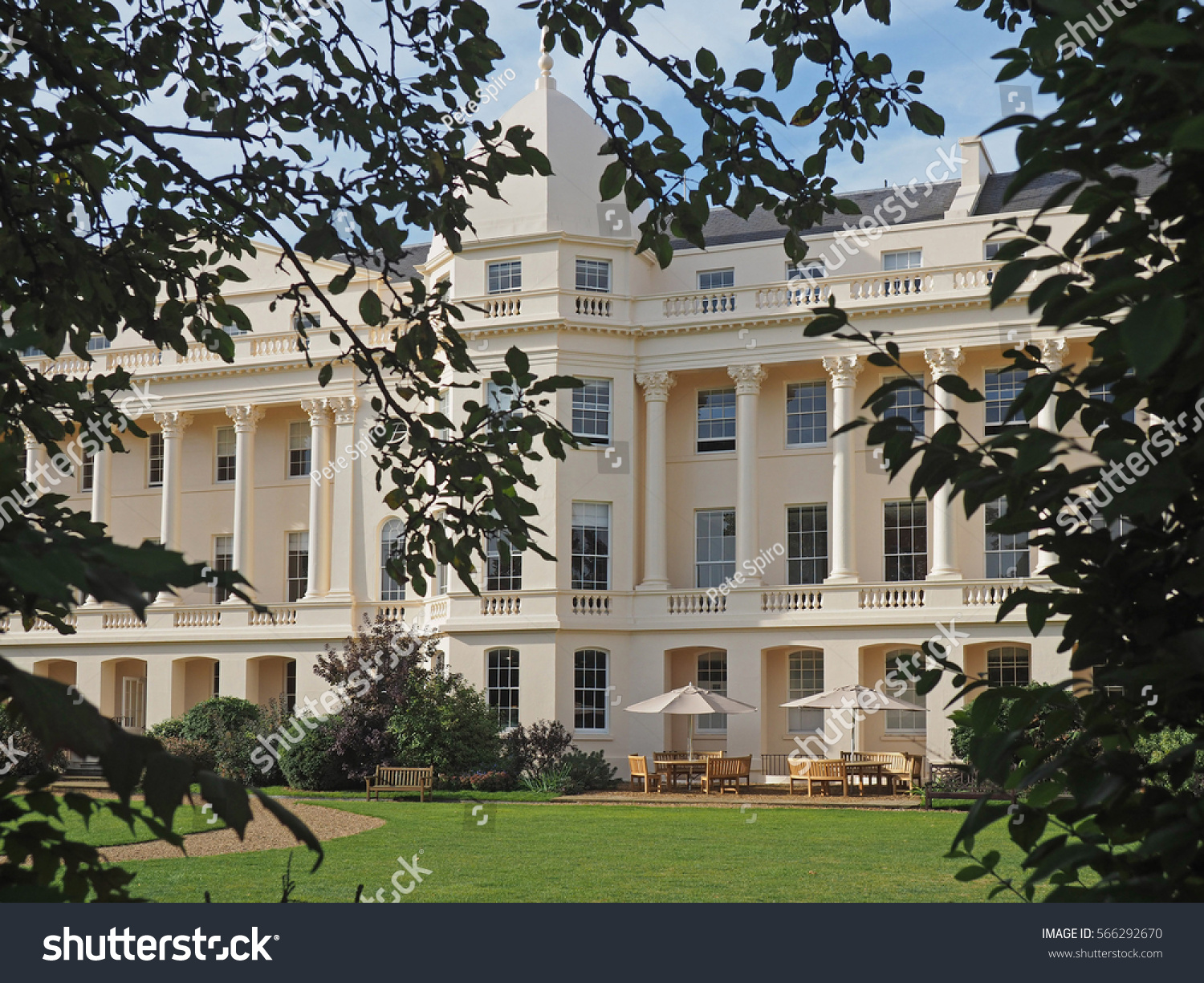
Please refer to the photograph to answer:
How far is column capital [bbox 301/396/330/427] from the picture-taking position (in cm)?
3609

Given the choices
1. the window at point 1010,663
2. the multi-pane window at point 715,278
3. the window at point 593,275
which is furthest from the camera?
the multi-pane window at point 715,278

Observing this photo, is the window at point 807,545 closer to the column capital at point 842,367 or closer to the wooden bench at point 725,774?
the column capital at point 842,367

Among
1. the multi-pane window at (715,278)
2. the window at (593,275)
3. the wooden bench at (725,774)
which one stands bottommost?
the wooden bench at (725,774)

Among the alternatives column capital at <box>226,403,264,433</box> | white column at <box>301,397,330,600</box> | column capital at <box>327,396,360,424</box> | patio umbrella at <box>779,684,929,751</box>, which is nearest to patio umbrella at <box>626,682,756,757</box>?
patio umbrella at <box>779,684,929,751</box>

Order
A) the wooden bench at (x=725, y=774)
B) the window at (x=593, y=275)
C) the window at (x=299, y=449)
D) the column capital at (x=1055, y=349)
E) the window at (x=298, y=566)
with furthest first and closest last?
the window at (x=299, y=449)
the window at (x=298, y=566)
the window at (x=593, y=275)
the column capital at (x=1055, y=349)
the wooden bench at (x=725, y=774)

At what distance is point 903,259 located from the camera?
33969 millimetres

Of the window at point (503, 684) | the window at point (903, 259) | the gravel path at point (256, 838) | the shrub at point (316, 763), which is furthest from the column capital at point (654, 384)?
the gravel path at point (256, 838)

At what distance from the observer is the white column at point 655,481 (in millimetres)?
32344

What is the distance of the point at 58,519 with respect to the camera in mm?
4109

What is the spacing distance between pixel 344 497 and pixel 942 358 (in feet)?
A: 59.1

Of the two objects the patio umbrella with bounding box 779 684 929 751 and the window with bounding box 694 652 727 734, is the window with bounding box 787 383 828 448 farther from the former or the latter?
the patio umbrella with bounding box 779 684 929 751

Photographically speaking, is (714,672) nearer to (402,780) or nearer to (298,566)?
(402,780)

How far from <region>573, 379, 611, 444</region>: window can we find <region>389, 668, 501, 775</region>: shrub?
775 cm

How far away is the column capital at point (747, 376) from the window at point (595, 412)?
3.53 metres
